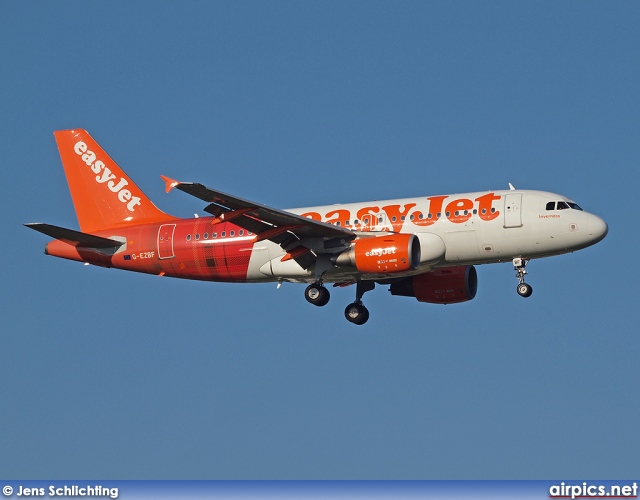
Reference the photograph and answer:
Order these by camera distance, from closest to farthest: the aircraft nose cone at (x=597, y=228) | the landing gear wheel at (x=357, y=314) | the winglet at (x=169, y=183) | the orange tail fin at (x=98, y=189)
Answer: the winglet at (x=169, y=183) < the aircraft nose cone at (x=597, y=228) < the landing gear wheel at (x=357, y=314) < the orange tail fin at (x=98, y=189)

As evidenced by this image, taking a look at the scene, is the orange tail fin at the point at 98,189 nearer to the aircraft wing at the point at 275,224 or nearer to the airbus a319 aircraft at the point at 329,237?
the airbus a319 aircraft at the point at 329,237

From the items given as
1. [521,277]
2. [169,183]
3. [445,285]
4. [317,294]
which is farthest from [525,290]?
[169,183]

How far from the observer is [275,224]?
182 ft

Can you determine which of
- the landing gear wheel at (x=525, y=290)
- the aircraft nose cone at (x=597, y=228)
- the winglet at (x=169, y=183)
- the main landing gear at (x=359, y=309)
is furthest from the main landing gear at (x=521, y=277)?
the winglet at (x=169, y=183)

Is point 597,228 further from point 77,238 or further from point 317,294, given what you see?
point 77,238

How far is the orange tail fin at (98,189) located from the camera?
61.8 metres

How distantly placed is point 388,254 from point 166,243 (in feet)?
35.2

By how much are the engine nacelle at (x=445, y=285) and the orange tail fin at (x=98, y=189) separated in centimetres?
1135

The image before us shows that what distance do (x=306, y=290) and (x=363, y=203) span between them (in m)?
4.40

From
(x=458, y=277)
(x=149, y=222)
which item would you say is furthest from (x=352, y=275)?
(x=149, y=222)

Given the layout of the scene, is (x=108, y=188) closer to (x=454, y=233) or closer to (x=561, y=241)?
(x=454, y=233)

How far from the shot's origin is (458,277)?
60344mm

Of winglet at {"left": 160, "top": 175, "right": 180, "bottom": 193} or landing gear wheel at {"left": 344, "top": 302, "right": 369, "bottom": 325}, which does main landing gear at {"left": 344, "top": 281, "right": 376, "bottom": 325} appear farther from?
winglet at {"left": 160, "top": 175, "right": 180, "bottom": 193}

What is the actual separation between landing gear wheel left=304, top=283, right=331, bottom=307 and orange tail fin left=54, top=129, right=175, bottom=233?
7.85 metres
